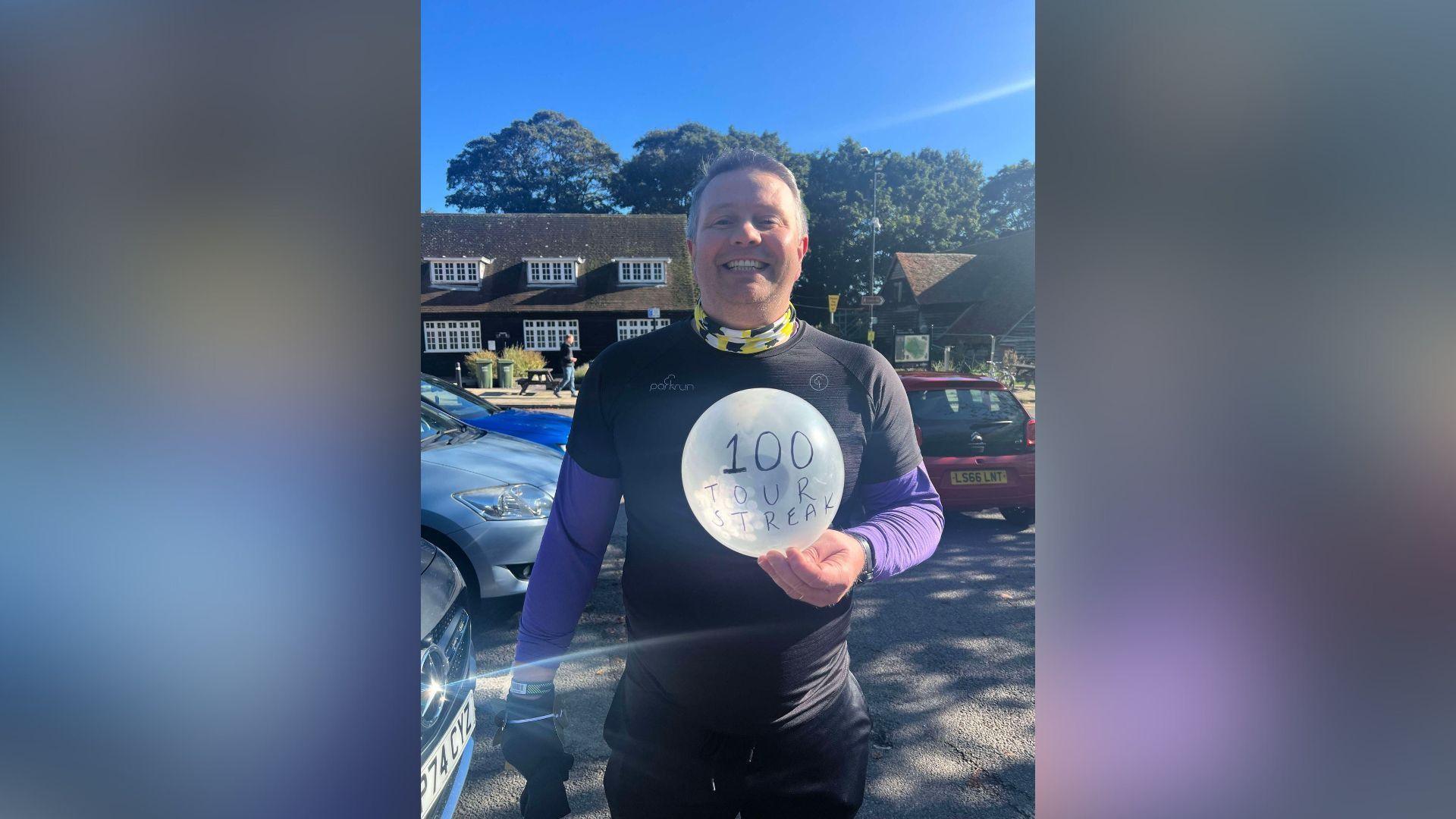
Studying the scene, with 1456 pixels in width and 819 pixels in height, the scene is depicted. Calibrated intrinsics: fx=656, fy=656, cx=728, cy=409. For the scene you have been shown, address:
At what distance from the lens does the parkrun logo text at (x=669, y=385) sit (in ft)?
4.35

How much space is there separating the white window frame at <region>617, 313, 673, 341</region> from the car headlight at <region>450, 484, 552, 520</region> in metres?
1.83

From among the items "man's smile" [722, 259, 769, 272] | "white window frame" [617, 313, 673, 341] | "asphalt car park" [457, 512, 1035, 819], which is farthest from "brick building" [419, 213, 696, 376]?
"asphalt car park" [457, 512, 1035, 819]

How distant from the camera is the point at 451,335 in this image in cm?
193

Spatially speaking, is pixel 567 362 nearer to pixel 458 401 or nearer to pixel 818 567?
pixel 818 567

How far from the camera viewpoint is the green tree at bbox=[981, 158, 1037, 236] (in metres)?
1.47

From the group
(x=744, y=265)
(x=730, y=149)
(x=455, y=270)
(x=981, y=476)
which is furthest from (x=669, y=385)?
(x=981, y=476)

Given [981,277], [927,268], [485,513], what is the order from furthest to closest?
[485,513]
[981,277]
[927,268]

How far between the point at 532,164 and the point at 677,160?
314 millimetres

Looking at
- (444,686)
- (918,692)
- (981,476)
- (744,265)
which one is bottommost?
(918,692)

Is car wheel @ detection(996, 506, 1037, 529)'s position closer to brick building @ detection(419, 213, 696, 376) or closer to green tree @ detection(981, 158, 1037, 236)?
green tree @ detection(981, 158, 1037, 236)
